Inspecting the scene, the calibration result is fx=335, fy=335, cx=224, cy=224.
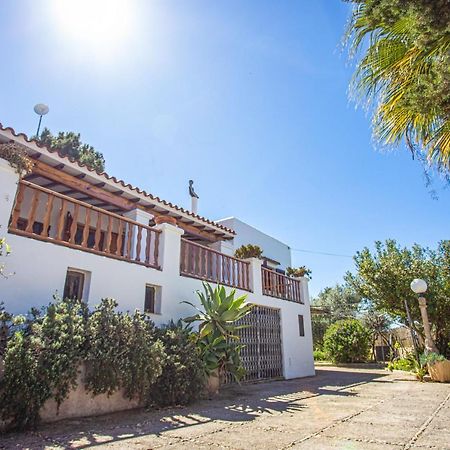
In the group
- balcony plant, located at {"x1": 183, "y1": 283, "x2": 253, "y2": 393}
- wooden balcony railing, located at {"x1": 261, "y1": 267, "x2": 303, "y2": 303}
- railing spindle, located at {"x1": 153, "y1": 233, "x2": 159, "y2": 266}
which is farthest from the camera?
wooden balcony railing, located at {"x1": 261, "y1": 267, "x2": 303, "y2": 303}

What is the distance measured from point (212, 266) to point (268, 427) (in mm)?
5627

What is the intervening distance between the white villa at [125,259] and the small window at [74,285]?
0.06ft

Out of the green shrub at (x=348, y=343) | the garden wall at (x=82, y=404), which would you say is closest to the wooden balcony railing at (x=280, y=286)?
the green shrub at (x=348, y=343)

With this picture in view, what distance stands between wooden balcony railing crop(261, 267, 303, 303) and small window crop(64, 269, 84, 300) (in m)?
6.23

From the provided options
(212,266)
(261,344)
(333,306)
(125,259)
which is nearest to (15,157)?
(125,259)

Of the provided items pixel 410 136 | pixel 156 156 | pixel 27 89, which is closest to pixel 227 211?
pixel 156 156

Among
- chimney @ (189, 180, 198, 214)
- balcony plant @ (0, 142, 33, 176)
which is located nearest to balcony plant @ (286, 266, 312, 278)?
chimney @ (189, 180, 198, 214)

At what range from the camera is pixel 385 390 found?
24.7 ft

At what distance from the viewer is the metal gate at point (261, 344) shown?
373 inches

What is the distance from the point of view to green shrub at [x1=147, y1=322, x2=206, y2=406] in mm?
5516

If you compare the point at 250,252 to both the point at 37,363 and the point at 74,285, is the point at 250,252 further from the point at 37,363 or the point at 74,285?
the point at 37,363

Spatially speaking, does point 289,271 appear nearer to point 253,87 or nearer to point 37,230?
point 253,87

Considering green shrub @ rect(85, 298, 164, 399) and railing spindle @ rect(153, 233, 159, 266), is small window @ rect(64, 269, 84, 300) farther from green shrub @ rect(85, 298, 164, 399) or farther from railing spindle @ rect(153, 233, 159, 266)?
railing spindle @ rect(153, 233, 159, 266)

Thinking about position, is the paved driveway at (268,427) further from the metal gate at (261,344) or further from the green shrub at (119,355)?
the metal gate at (261,344)
